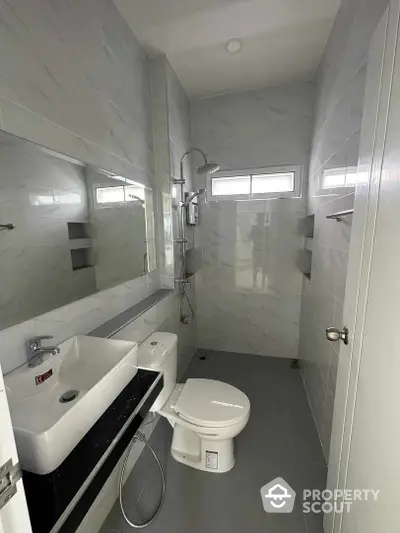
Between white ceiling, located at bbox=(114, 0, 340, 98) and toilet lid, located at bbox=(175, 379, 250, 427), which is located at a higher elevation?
white ceiling, located at bbox=(114, 0, 340, 98)

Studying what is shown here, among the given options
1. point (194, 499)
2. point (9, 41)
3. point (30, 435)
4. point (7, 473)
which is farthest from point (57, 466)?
point (9, 41)

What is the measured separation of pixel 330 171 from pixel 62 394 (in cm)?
194

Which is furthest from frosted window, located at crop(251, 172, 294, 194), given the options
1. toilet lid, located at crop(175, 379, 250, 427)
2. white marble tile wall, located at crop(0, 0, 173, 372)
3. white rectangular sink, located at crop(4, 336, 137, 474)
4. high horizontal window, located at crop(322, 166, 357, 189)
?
white rectangular sink, located at crop(4, 336, 137, 474)

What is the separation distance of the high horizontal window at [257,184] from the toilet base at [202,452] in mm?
2154

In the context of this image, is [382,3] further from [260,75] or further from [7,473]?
[7,473]

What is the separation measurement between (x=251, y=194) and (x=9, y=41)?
6.89 feet

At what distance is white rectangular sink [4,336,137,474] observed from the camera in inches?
25.5

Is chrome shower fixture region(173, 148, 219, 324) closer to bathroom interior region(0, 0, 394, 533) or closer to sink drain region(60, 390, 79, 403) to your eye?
bathroom interior region(0, 0, 394, 533)

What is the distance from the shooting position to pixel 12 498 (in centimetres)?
42

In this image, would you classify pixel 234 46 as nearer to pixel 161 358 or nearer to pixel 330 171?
pixel 330 171

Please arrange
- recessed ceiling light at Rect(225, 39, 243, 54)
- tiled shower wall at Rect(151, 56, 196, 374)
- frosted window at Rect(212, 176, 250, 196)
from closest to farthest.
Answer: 1. recessed ceiling light at Rect(225, 39, 243, 54)
2. tiled shower wall at Rect(151, 56, 196, 374)
3. frosted window at Rect(212, 176, 250, 196)

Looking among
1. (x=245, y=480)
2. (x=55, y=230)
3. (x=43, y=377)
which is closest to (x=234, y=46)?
(x=55, y=230)

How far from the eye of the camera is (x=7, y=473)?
41 cm

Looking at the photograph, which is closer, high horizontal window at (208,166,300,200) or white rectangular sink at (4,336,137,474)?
white rectangular sink at (4,336,137,474)
